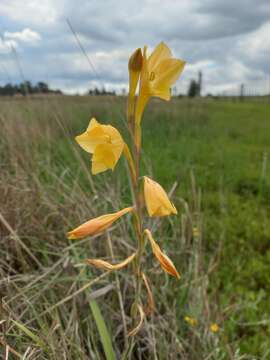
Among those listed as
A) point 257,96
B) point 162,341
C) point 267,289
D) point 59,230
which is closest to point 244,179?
point 267,289

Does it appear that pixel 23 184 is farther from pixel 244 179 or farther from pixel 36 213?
pixel 244 179

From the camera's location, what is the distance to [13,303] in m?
1.16

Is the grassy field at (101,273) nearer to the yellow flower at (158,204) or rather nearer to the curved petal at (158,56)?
the yellow flower at (158,204)

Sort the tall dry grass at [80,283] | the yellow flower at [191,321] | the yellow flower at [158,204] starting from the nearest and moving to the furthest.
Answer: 1. the yellow flower at [158,204]
2. the tall dry grass at [80,283]
3. the yellow flower at [191,321]

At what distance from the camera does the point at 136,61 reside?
0.62 metres

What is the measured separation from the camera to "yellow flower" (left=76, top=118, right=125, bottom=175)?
65 cm

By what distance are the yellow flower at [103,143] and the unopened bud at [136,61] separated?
0.11 meters

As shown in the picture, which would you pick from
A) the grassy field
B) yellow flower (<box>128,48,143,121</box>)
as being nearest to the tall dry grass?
the grassy field

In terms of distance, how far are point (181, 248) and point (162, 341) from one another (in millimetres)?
526

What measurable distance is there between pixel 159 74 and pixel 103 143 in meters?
0.16

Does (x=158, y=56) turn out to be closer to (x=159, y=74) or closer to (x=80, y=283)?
(x=159, y=74)

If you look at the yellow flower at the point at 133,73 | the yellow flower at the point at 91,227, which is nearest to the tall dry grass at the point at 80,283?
the yellow flower at the point at 91,227

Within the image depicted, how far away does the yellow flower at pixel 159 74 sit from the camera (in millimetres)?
662

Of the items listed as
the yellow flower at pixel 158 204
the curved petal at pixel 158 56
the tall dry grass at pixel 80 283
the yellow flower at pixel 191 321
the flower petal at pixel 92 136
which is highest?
the curved petal at pixel 158 56
